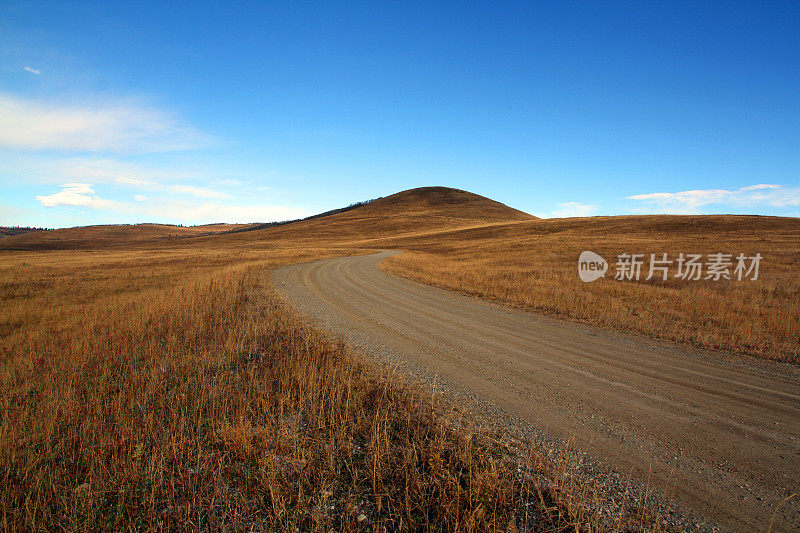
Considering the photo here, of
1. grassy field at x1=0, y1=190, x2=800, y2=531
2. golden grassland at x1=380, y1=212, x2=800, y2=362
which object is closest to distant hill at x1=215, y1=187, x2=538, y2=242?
golden grassland at x1=380, y1=212, x2=800, y2=362

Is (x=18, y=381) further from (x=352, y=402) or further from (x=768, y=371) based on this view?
(x=768, y=371)

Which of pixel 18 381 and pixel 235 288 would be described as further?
pixel 235 288

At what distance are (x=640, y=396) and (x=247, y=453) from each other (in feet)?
19.7

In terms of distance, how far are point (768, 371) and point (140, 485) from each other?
10494 millimetres

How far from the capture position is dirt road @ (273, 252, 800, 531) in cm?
364

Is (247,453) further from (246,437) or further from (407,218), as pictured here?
(407,218)

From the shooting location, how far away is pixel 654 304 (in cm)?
1223

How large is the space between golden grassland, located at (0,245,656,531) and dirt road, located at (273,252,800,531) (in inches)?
40.9

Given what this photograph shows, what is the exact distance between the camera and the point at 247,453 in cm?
374

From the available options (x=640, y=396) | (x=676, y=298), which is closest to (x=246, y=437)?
(x=640, y=396)

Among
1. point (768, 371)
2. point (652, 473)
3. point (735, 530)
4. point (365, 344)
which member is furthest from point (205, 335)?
point (768, 371)

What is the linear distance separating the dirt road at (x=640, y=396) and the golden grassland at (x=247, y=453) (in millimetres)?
1039

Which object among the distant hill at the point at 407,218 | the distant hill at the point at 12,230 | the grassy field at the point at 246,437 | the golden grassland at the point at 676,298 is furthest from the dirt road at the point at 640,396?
the distant hill at the point at 12,230

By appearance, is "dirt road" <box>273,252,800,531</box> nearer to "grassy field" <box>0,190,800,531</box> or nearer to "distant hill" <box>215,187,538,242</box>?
"grassy field" <box>0,190,800,531</box>
